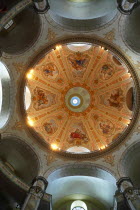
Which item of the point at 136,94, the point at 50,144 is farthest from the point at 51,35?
the point at 50,144

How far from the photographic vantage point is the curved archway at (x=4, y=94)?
42.3 ft

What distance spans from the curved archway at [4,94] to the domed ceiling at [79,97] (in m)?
4.64

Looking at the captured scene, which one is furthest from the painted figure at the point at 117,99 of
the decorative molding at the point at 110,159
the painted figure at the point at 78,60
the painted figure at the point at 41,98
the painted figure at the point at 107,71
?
the decorative molding at the point at 110,159

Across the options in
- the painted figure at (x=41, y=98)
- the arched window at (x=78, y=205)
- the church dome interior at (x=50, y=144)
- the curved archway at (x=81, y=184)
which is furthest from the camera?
the painted figure at (x=41, y=98)

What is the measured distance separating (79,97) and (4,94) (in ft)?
28.6

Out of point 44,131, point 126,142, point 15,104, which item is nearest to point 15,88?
point 15,104

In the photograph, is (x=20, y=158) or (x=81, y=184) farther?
(x=81, y=184)

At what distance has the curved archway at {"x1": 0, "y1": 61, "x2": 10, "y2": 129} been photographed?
12.9m

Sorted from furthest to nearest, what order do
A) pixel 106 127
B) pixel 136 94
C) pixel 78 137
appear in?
pixel 106 127, pixel 78 137, pixel 136 94

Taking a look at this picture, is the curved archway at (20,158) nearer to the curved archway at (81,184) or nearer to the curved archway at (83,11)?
the curved archway at (81,184)

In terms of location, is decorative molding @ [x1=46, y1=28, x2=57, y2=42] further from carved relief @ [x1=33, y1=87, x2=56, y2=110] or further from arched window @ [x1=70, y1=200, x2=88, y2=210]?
arched window @ [x1=70, y1=200, x2=88, y2=210]

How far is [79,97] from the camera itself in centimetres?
2047

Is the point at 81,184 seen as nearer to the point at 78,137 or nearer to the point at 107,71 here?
the point at 78,137

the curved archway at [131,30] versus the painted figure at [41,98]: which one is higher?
the painted figure at [41,98]
